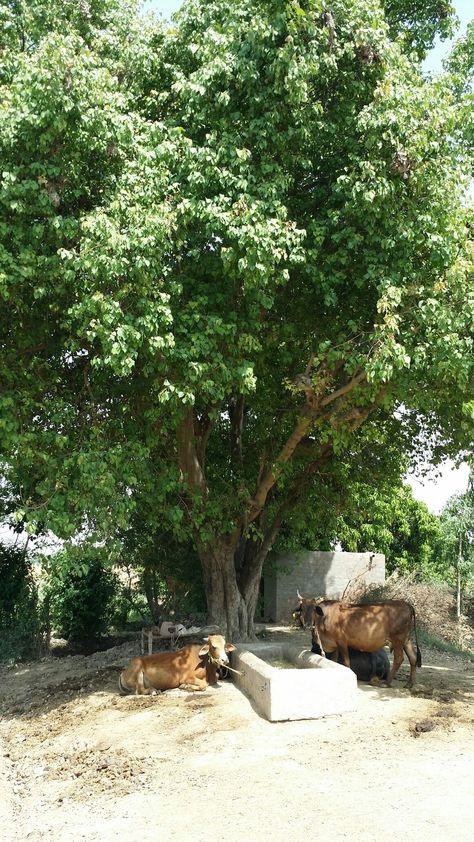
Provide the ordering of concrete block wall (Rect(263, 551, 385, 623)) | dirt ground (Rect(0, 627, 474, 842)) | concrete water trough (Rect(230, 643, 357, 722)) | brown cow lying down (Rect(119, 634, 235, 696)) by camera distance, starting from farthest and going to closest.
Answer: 1. concrete block wall (Rect(263, 551, 385, 623))
2. brown cow lying down (Rect(119, 634, 235, 696))
3. concrete water trough (Rect(230, 643, 357, 722))
4. dirt ground (Rect(0, 627, 474, 842))

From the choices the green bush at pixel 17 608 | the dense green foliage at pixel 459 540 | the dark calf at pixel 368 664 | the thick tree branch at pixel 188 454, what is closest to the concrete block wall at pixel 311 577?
the dense green foliage at pixel 459 540

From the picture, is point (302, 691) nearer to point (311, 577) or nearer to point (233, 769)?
point (233, 769)

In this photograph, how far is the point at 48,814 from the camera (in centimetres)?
833

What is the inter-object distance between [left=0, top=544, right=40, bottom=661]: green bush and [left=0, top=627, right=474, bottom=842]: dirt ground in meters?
6.21

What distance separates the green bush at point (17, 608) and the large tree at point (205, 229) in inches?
281

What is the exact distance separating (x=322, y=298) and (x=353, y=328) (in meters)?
1.55

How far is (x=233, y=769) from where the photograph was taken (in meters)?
8.84

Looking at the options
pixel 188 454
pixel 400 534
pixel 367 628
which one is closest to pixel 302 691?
pixel 367 628

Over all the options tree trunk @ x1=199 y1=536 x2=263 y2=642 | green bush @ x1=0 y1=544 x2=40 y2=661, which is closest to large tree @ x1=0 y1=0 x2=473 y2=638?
tree trunk @ x1=199 y1=536 x2=263 y2=642

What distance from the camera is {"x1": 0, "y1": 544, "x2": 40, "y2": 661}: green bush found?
62.4 feet

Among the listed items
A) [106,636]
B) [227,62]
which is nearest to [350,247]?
[227,62]

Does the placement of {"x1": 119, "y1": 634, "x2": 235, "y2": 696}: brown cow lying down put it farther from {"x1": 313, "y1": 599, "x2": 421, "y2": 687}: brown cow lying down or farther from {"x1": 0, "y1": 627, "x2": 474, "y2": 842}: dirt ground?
{"x1": 313, "y1": 599, "x2": 421, "y2": 687}: brown cow lying down

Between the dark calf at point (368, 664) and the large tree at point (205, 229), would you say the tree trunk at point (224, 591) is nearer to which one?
the large tree at point (205, 229)

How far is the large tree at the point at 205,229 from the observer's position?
11016 millimetres
